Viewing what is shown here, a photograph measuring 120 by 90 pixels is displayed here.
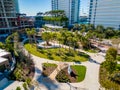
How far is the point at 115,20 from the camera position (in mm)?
88562

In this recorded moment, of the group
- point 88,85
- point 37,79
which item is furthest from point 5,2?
point 88,85

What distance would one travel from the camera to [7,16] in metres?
81.8

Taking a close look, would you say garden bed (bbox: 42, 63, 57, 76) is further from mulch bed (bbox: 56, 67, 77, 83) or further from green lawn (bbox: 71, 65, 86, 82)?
green lawn (bbox: 71, 65, 86, 82)

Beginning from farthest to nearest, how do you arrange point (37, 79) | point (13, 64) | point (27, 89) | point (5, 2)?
point (5, 2) → point (13, 64) → point (37, 79) → point (27, 89)

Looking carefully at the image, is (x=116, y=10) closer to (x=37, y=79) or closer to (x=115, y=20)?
(x=115, y=20)

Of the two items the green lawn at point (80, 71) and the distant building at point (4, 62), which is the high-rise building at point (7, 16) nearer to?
the distant building at point (4, 62)

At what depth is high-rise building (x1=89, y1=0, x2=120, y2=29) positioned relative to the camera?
8796cm

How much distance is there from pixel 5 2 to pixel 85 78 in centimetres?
7206

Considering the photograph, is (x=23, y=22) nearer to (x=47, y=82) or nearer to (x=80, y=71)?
(x=80, y=71)

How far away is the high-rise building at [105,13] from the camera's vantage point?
88.0 meters

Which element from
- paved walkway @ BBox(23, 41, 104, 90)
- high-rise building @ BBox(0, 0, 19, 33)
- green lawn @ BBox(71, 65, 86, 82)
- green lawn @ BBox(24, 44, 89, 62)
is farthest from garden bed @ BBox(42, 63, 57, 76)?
high-rise building @ BBox(0, 0, 19, 33)

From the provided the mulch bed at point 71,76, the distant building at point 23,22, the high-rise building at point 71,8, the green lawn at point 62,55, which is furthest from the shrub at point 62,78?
the high-rise building at point 71,8

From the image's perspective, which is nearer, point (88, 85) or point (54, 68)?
point (88, 85)

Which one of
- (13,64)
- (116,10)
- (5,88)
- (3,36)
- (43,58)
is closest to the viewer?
(5,88)
